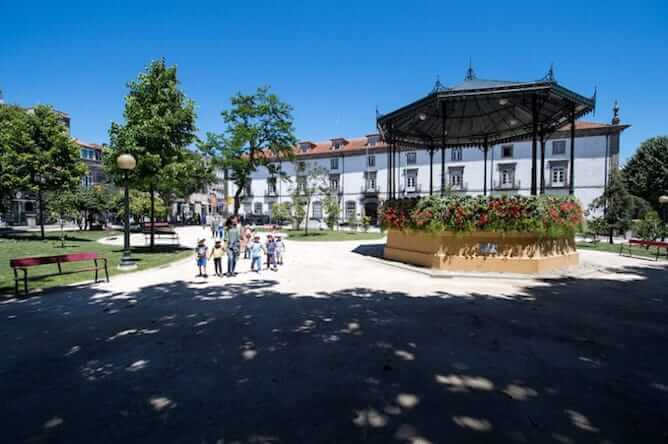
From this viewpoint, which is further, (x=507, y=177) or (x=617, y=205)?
(x=507, y=177)

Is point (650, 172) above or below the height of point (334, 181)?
above

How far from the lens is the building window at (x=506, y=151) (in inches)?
1556

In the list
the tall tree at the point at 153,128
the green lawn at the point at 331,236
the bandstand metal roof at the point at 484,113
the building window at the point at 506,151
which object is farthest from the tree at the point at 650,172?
the tall tree at the point at 153,128

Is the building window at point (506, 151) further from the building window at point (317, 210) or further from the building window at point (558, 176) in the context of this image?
the building window at point (317, 210)

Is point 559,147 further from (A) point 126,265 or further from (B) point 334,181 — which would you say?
(A) point 126,265

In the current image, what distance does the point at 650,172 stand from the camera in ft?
128

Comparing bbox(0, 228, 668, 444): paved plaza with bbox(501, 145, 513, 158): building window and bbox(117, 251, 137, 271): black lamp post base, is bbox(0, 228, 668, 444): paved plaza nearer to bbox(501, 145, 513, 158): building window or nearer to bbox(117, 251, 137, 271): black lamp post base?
bbox(117, 251, 137, 271): black lamp post base

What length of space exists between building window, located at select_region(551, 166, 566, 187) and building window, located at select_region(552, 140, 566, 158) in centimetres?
187

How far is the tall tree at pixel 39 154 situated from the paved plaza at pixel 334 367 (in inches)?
764

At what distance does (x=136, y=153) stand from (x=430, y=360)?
15.0m

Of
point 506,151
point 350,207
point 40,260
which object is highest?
point 506,151

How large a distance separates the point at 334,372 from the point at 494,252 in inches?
317

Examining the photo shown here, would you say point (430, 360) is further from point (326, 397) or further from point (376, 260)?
point (376, 260)

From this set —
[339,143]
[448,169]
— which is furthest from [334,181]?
[448,169]
